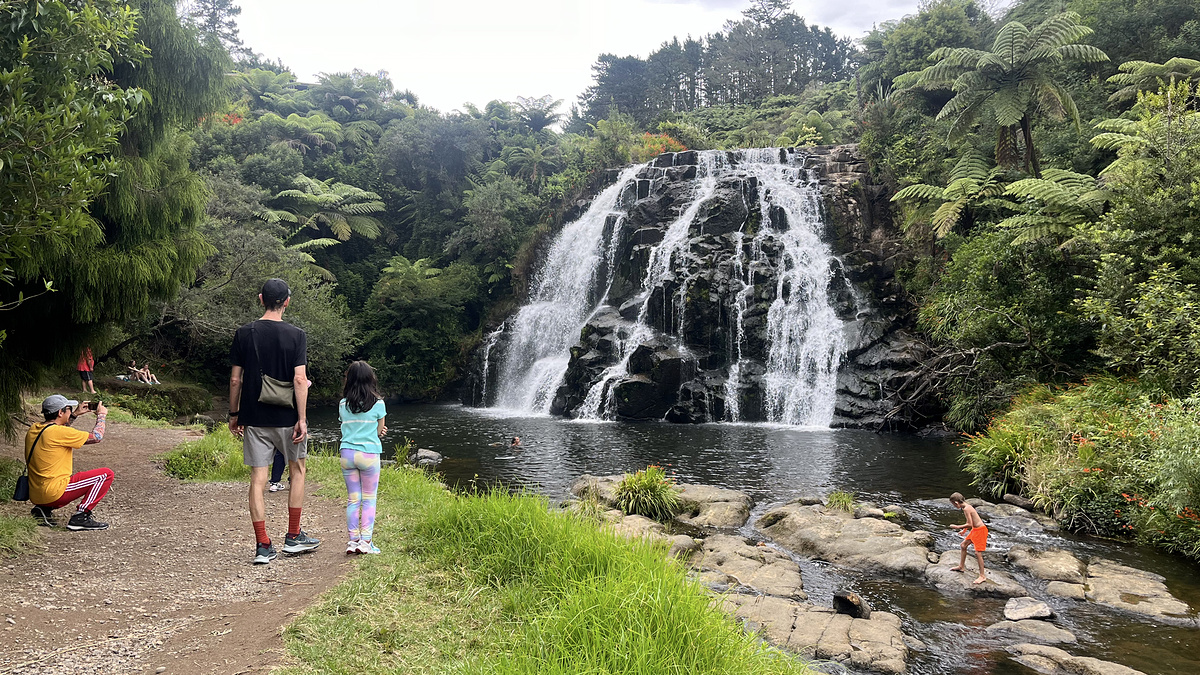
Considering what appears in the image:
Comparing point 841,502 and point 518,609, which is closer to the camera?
point 518,609

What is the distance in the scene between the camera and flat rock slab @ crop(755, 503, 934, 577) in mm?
7695

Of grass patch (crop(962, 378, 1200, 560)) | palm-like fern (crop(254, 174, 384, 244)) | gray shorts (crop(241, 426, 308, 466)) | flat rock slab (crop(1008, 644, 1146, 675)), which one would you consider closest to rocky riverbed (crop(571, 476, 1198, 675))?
flat rock slab (crop(1008, 644, 1146, 675))

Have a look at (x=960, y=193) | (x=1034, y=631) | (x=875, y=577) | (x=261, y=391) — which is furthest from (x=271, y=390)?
(x=960, y=193)

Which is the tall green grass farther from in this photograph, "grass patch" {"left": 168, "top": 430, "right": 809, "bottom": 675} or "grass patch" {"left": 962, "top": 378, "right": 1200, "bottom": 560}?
"grass patch" {"left": 962, "top": 378, "right": 1200, "bottom": 560}

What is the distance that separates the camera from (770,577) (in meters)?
7.21

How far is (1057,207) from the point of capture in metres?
13.8

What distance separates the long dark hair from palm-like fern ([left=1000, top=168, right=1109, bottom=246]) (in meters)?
13.4

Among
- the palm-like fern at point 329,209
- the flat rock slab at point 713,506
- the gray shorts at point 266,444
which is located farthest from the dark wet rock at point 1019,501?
the palm-like fern at point 329,209

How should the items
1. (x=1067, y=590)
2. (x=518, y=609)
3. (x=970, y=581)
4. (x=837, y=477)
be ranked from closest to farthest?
(x=518, y=609), (x=1067, y=590), (x=970, y=581), (x=837, y=477)

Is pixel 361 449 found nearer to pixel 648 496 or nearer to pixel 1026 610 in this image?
pixel 648 496

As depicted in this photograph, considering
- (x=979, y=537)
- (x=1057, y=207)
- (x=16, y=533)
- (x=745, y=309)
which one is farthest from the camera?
(x=745, y=309)

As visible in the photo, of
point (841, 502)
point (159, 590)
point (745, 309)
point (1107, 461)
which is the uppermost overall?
point (745, 309)

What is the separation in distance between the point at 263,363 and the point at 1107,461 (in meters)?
10.5

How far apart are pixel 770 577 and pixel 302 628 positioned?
16.9 ft
